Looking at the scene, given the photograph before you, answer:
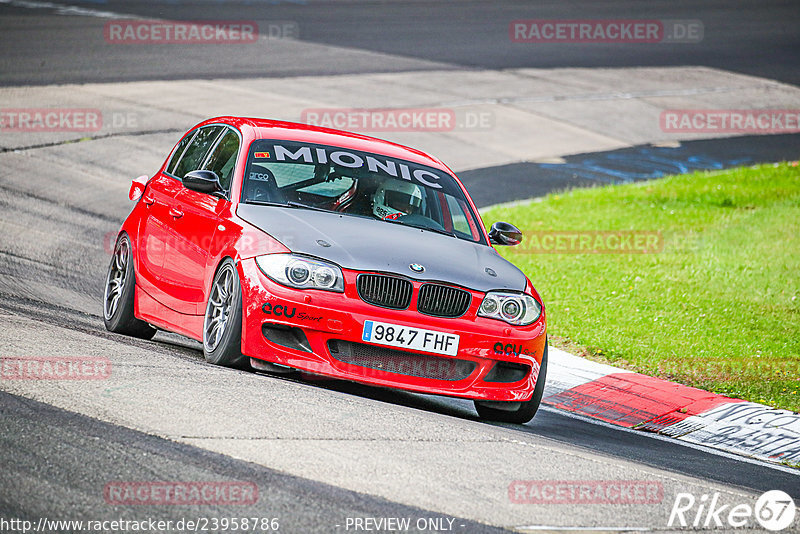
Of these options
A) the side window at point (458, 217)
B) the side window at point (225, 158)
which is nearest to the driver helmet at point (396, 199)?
the side window at point (458, 217)

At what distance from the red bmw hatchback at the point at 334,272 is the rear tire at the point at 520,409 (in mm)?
11

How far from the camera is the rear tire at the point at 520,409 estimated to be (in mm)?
7359

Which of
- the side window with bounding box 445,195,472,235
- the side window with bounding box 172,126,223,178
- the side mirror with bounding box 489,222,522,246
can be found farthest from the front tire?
the side mirror with bounding box 489,222,522,246

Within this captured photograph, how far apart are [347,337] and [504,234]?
2.11 m

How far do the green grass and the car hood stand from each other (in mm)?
2956

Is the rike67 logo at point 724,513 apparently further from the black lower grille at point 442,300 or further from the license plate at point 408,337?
the black lower grille at point 442,300

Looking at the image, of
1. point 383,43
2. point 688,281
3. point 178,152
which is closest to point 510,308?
point 178,152

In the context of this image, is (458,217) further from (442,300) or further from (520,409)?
(520,409)

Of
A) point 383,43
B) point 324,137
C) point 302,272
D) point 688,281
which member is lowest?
point 688,281

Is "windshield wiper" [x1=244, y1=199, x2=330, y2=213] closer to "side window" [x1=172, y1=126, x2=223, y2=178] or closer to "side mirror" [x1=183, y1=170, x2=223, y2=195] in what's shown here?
"side mirror" [x1=183, y1=170, x2=223, y2=195]

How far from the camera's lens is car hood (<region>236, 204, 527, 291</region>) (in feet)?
22.6

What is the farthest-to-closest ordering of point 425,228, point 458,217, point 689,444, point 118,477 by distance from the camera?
1. point 458,217
2. point 689,444
3. point 425,228
4. point 118,477

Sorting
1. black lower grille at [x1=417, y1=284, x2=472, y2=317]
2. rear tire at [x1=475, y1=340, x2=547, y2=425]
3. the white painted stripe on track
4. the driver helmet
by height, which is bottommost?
the white painted stripe on track

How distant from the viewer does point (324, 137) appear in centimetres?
856
